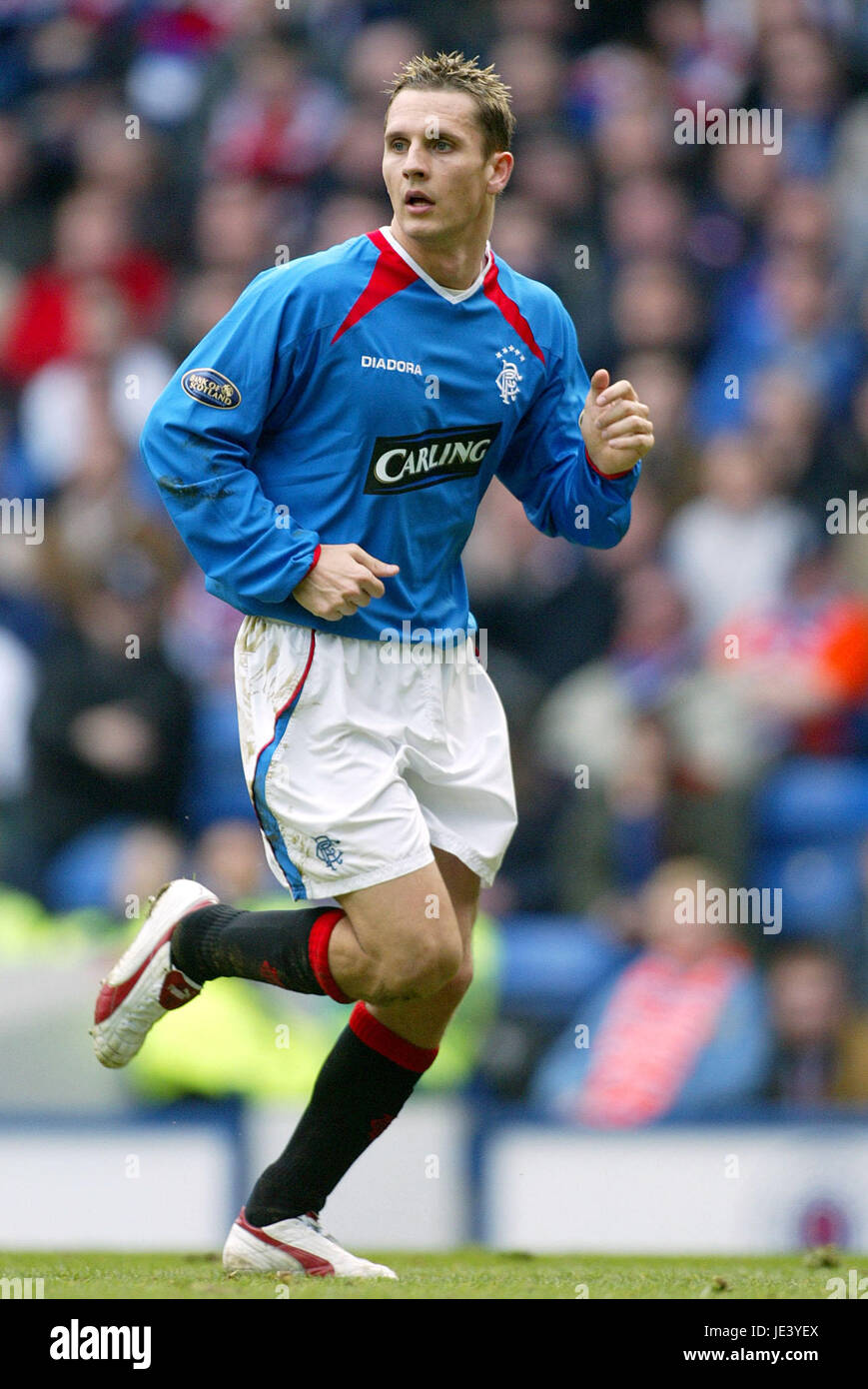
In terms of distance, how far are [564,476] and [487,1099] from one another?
2.84m

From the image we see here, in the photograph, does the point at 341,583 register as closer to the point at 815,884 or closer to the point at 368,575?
the point at 368,575

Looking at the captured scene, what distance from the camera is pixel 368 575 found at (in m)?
4.13

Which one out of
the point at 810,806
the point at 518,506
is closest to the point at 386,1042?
the point at 810,806

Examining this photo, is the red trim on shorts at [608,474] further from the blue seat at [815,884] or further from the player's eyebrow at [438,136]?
the blue seat at [815,884]

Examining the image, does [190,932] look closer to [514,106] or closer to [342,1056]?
[342,1056]

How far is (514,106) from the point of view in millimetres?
9945

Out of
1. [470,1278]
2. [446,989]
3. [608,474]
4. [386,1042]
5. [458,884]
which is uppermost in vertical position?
[608,474]

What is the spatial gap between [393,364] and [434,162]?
1.47 feet

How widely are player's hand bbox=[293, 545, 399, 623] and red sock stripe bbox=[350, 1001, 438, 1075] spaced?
0.98m

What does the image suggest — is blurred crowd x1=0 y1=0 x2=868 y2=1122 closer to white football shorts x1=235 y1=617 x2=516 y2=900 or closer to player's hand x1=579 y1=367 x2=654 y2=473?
white football shorts x1=235 y1=617 x2=516 y2=900

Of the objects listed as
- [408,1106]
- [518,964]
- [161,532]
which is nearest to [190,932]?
[408,1106]

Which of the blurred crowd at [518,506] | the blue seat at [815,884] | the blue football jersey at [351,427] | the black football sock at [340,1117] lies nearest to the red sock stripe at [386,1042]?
the black football sock at [340,1117]

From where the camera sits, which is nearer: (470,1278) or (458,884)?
(458,884)

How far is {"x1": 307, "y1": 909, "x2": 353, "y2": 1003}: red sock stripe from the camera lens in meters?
4.30
